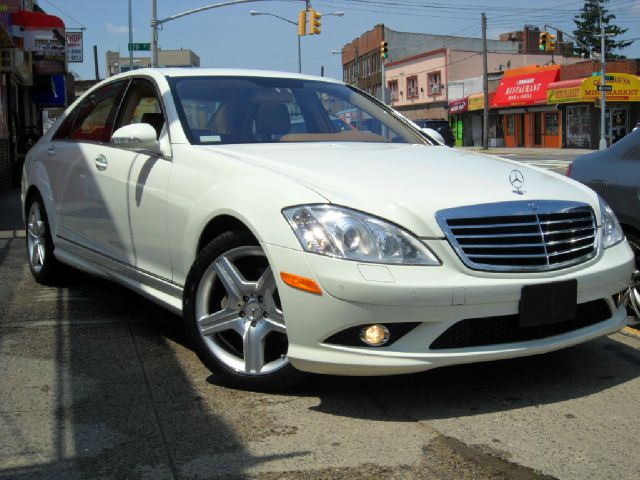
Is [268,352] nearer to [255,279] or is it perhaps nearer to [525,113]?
[255,279]

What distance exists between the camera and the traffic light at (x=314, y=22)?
27688 millimetres

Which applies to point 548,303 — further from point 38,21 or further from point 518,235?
point 38,21

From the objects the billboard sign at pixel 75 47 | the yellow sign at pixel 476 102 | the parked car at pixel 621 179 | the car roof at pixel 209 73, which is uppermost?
the billboard sign at pixel 75 47

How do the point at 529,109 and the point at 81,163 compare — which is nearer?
the point at 81,163

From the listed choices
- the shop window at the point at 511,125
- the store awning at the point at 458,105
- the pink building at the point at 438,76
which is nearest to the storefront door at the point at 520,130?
the shop window at the point at 511,125

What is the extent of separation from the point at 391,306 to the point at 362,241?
11.9 inches

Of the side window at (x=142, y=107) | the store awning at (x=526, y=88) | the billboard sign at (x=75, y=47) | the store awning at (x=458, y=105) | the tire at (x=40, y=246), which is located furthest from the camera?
the store awning at (x=458, y=105)

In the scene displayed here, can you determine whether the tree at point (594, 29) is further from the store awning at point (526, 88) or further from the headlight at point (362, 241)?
the headlight at point (362, 241)

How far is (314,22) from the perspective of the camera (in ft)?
90.9

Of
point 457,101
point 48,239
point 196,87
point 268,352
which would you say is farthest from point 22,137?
point 457,101

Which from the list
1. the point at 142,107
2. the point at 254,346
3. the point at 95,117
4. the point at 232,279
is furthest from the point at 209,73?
the point at 254,346

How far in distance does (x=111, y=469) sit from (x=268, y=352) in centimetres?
103

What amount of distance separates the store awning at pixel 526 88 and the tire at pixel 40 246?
138 ft

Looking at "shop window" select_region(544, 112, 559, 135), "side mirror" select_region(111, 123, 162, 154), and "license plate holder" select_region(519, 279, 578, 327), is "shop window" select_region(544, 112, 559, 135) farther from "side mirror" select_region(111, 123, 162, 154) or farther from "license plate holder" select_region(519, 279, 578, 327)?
"license plate holder" select_region(519, 279, 578, 327)
